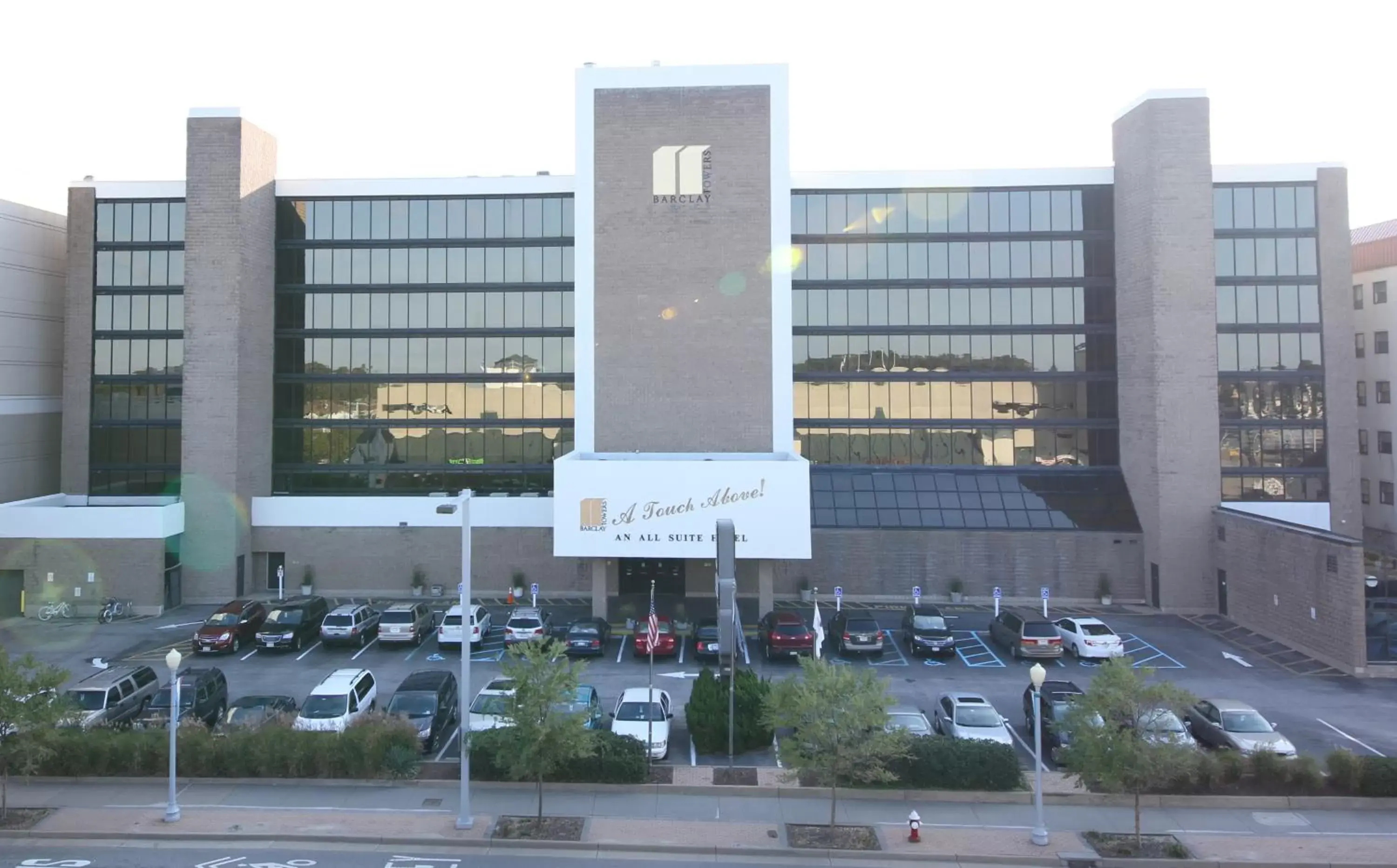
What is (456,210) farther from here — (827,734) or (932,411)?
(827,734)

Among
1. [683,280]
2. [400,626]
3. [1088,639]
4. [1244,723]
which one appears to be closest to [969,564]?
[1088,639]

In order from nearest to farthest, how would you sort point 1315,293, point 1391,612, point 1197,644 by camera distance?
point 1197,644 → point 1391,612 → point 1315,293

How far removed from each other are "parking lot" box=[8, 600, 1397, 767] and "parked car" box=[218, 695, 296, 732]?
3009 mm

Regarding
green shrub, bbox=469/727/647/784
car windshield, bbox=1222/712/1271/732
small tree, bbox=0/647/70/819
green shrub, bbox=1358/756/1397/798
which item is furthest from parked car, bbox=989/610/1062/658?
small tree, bbox=0/647/70/819

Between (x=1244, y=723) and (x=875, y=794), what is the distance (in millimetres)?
9653

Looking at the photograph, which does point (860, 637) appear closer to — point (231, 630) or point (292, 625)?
point (292, 625)

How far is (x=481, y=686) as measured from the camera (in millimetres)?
27500

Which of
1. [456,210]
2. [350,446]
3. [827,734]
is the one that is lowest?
[827,734]

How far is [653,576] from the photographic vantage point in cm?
3916

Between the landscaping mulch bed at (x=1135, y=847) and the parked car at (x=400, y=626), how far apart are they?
23052mm

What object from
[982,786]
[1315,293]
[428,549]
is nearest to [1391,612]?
[1315,293]

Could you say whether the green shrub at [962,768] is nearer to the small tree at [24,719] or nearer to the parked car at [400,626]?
the small tree at [24,719]

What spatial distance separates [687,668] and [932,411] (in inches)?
802

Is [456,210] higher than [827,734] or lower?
higher
